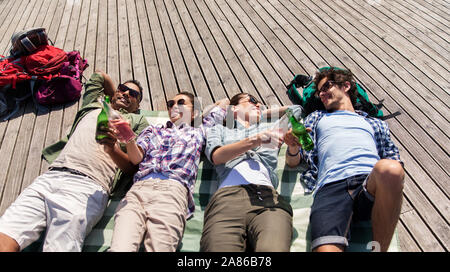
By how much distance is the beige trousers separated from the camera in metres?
2.05

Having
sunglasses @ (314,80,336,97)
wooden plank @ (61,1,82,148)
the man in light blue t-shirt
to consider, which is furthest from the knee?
wooden plank @ (61,1,82,148)

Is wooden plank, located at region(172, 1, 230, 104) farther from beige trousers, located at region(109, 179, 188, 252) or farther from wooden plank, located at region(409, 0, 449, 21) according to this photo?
wooden plank, located at region(409, 0, 449, 21)

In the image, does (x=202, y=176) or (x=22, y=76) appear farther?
(x=22, y=76)

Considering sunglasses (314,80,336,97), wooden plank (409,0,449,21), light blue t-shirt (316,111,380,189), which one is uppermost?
wooden plank (409,0,449,21)

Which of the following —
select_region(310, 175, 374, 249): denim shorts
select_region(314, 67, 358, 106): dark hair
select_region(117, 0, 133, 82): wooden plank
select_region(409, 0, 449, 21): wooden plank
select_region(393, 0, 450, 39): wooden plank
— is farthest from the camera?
select_region(409, 0, 449, 21): wooden plank

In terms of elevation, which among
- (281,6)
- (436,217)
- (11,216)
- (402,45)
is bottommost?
(436,217)

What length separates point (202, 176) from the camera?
2.94 meters

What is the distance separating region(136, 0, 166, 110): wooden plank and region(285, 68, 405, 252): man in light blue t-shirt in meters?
2.06

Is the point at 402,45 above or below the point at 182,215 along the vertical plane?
Answer: above

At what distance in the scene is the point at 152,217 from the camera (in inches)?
86.9

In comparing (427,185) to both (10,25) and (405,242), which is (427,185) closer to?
(405,242)
